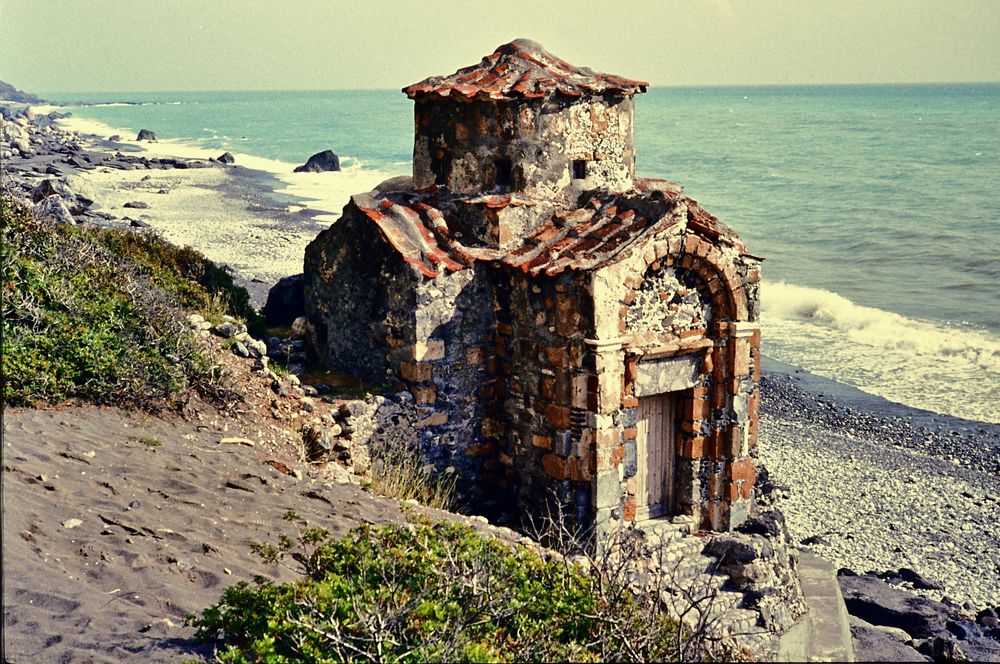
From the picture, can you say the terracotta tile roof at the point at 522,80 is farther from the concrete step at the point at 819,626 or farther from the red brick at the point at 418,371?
the concrete step at the point at 819,626

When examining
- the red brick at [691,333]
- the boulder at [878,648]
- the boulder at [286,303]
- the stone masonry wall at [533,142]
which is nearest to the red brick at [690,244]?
the red brick at [691,333]

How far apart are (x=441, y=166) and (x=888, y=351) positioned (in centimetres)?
1749

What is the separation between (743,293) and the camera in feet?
38.5

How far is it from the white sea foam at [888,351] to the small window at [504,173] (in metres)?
13.4

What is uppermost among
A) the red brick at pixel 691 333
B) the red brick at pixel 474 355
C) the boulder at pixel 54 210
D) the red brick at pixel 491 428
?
the boulder at pixel 54 210

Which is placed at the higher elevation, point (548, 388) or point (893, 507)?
point (548, 388)

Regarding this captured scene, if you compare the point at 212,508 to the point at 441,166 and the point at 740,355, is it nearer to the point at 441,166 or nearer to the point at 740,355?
the point at 441,166

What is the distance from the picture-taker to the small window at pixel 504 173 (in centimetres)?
1226

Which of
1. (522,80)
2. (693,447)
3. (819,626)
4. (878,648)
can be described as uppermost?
(522,80)

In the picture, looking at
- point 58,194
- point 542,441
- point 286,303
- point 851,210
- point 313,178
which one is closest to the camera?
point 542,441

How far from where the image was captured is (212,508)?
8.95 meters

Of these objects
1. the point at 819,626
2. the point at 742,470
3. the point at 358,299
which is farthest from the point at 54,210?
the point at 819,626

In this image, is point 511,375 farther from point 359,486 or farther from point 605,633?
point 605,633

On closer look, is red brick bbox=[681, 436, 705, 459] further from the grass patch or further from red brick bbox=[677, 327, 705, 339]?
the grass patch
